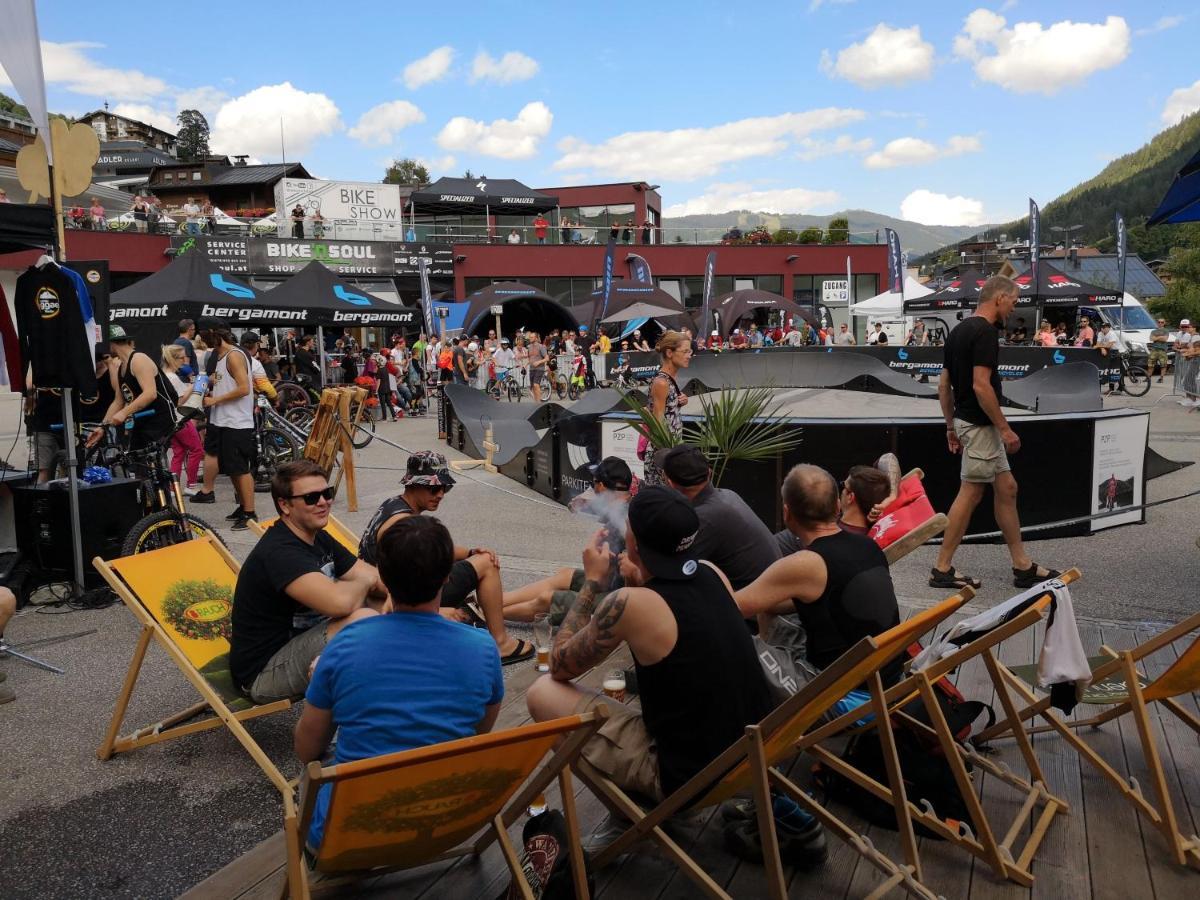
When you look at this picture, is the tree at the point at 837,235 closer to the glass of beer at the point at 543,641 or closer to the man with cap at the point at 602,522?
the man with cap at the point at 602,522

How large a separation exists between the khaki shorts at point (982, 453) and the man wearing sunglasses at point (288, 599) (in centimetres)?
384

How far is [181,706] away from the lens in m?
4.28

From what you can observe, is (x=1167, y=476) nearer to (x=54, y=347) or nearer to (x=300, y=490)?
(x=300, y=490)

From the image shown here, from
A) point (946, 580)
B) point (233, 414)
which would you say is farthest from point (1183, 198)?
point (233, 414)

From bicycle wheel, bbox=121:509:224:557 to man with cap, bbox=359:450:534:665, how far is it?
1.88 m

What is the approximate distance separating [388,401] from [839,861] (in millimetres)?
17915

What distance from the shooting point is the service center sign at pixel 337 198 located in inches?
1439

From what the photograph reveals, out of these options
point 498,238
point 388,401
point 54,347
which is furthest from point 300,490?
point 498,238

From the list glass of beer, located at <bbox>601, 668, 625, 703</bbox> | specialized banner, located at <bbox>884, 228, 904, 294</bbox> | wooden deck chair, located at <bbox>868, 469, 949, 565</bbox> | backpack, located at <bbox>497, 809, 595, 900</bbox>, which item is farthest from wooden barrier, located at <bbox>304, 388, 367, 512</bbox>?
specialized banner, located at <bbox>884, 228, 904, 294</bbox>

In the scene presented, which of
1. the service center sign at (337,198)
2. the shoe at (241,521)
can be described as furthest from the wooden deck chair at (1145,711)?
the service center sign at (337,198)

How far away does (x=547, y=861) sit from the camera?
8.14ft

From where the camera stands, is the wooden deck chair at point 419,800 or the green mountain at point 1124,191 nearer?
the wooden deck chair at point 419,800

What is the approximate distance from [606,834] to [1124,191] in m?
182

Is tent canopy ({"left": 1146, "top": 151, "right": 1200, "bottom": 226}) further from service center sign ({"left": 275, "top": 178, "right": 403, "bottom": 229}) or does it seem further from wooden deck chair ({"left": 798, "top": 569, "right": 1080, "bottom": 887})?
service center sign ({"left": 275, "top": 178, "right": 403, "bottom": 229})
